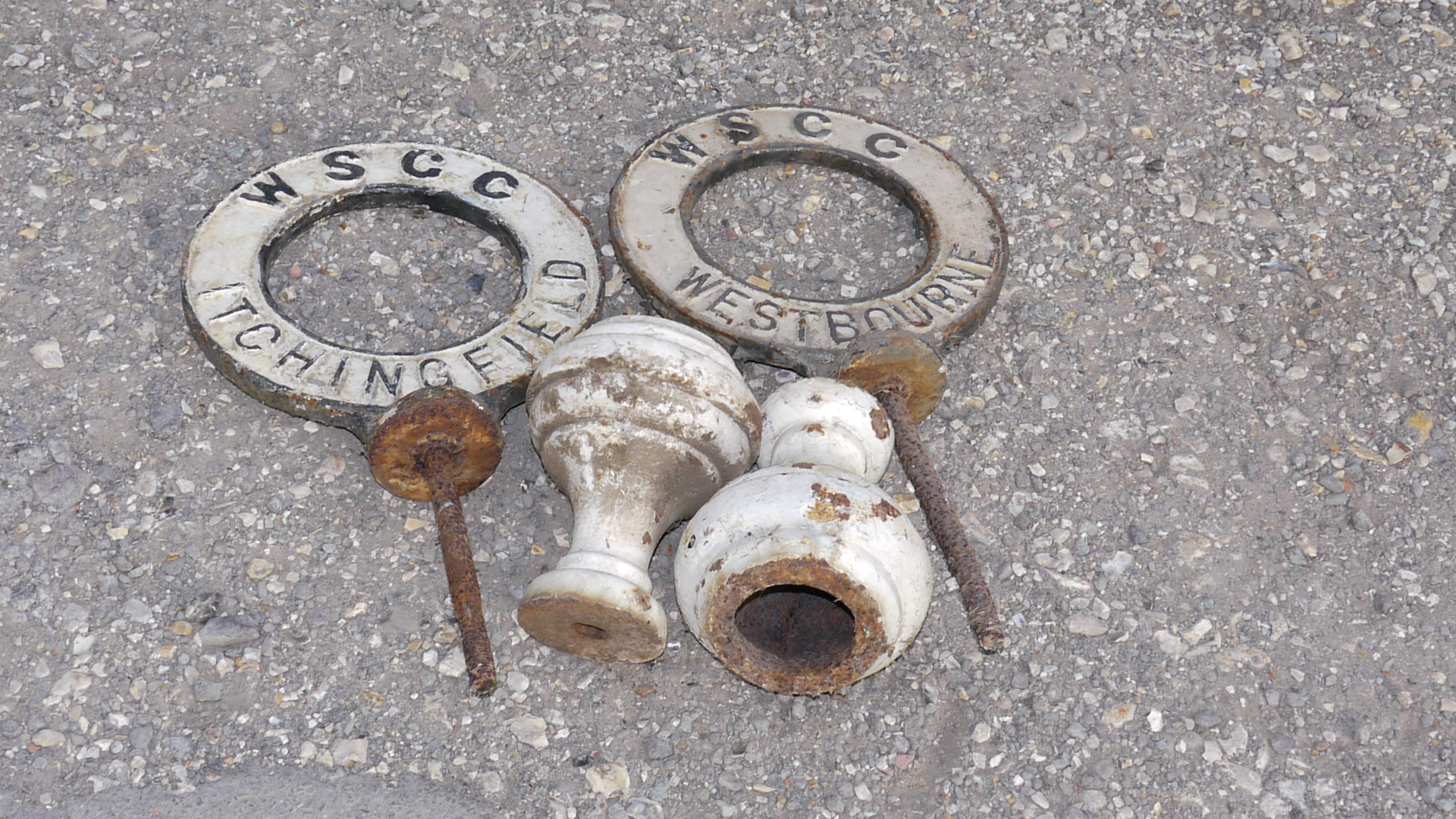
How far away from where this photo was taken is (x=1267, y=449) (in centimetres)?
384

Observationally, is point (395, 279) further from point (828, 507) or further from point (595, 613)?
point (828, 507)

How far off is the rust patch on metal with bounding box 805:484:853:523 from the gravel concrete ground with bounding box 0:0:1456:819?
2.06 feet

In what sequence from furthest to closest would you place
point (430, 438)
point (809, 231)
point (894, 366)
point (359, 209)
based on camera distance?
point (809, 231)
point (359, 209)
point (894, 366)
point (430, 438)

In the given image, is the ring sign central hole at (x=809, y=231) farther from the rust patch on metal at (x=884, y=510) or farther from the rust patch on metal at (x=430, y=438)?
the rust patch on metal at (x=884, y=510)

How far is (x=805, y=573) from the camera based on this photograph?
9.17 ft

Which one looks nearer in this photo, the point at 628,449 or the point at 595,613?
the point at 595,613

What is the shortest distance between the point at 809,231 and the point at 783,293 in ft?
1.64

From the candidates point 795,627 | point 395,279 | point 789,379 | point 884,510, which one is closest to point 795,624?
point 795,627

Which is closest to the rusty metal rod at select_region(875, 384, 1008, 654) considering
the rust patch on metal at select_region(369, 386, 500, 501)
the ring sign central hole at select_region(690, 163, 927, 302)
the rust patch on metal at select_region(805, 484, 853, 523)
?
the rust patch on metal at select_region(805, 484, 853, 523)

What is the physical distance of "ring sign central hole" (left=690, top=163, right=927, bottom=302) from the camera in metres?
4.13

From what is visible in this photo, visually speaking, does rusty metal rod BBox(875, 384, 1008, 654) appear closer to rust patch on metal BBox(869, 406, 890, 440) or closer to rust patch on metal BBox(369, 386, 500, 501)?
rust patch on metal BBox(869, 406, 890, 440)

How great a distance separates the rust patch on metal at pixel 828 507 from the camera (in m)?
2.86

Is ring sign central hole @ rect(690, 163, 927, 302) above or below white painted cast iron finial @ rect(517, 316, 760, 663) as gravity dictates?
below

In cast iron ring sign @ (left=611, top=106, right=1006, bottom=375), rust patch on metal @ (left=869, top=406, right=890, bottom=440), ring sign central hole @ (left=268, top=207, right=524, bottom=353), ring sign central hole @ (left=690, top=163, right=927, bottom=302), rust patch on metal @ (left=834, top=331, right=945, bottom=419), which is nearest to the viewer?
rust patch on metal @ (left=869, top=406, right=890, bottom=440)
